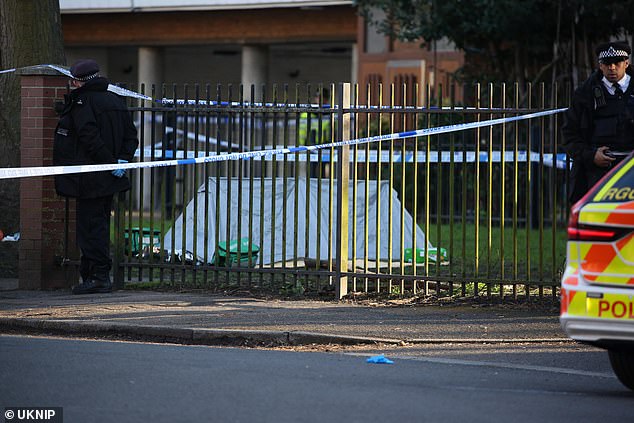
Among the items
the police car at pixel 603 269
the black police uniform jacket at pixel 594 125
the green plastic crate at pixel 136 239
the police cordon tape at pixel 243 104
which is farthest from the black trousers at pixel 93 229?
the police car at pixel 603 269

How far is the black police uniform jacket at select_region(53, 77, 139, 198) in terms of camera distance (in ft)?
37.7

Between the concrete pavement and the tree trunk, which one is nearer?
the concrete pavement

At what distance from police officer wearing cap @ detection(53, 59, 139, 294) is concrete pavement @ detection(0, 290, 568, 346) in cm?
52

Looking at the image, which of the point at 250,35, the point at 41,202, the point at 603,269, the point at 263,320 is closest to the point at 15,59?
the point at 41,202

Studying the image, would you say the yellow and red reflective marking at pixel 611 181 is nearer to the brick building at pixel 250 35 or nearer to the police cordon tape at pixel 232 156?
the police cordon tape at pixel 232 156

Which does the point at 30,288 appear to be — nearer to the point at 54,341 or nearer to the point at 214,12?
the point at 54,341

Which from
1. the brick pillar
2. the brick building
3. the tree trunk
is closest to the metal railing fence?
the brick pillar

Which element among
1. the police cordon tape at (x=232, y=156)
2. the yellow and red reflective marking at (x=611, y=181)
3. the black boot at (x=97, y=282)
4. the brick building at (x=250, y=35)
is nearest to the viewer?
the yellow and red reflective marking at (x=611, y=181)

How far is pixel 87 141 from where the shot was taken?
11.4 m

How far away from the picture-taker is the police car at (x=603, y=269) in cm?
671

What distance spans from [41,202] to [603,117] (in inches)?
206

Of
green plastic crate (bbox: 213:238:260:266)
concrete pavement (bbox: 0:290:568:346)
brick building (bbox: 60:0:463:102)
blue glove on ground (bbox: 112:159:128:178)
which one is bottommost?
concrete pavement (bbox: 0:290:568:346)

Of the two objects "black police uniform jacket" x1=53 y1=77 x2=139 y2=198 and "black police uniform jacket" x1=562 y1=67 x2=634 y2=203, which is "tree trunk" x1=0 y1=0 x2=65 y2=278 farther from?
"black police uniform jacket" x1=562 y1=67 x2=634 y2=203

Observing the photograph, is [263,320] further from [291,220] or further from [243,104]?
[291,220]
